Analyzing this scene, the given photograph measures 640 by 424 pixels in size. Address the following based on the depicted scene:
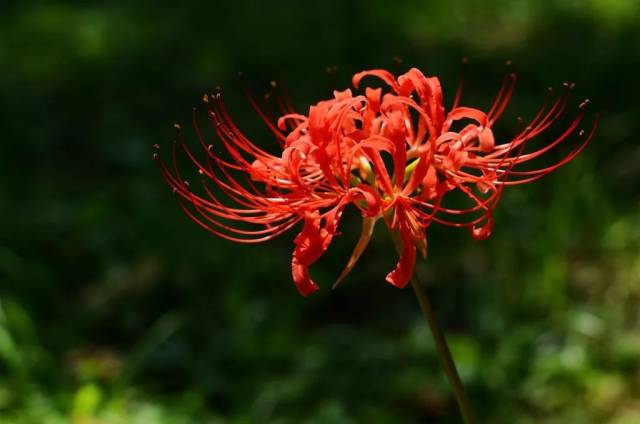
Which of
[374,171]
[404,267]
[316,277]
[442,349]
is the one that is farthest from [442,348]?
[316,277]

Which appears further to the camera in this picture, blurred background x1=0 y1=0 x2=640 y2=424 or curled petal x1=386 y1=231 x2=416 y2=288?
blurred background x1=0 y1=0 x2=640 y2=424

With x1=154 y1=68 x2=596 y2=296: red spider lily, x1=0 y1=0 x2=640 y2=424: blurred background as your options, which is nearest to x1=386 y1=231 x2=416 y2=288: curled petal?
x1=154 y1=68 x2=596 y2=296: red spider lily

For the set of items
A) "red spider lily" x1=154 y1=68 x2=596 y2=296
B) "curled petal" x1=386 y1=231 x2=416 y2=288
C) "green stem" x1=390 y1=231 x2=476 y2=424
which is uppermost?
"red spider lily" x1=154 y1=68 x2=596 y2=296

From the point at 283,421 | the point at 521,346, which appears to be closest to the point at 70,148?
the point at 283,421

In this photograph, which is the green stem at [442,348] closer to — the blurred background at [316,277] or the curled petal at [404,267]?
the curled petal at [404,267]

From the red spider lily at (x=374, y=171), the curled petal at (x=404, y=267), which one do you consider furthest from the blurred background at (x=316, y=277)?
the curled petal at (x=404, y=267)

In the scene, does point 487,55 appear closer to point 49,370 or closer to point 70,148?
point 70,148

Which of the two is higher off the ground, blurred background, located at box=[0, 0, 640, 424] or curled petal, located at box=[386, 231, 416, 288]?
blurred background, located at box=[0, 0, 640, 424]

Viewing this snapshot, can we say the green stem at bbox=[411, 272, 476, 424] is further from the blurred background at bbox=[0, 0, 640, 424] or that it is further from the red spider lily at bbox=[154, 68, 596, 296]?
the blurred background at bbox=[0, 0, 640, 424]
